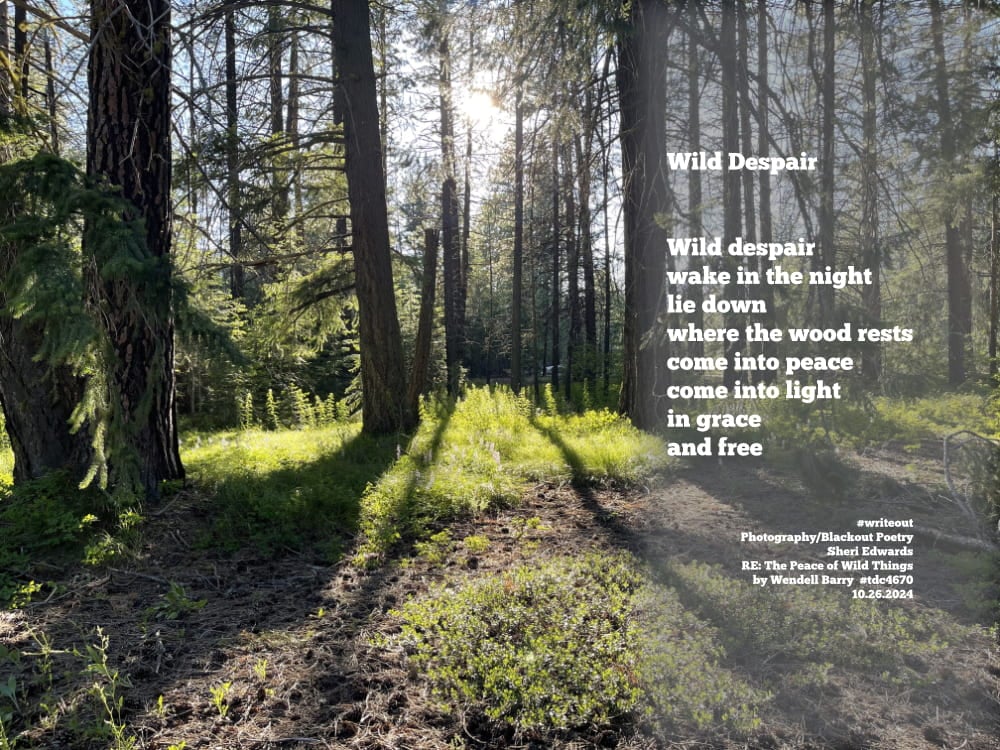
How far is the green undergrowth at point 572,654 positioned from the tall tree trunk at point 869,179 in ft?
8.05

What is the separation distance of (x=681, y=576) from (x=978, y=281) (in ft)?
79.2

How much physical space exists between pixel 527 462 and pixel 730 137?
3.77m

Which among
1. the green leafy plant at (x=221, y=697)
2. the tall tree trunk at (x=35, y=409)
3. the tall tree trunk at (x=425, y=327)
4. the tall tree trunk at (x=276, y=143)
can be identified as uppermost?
the tall tree trunk at (x=276, y=143)

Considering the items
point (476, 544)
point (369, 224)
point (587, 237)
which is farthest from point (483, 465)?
point (587, 237)

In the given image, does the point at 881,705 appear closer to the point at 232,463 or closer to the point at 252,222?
the point at 232,463

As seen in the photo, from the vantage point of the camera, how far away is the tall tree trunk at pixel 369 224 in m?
7.73

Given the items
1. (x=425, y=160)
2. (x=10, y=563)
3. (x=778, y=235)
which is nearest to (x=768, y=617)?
(x=778, y=235)

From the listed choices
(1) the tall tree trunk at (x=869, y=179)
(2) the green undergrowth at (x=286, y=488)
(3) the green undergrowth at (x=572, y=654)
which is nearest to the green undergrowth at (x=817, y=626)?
(3) the green undergrowth at (x=572, y=654)

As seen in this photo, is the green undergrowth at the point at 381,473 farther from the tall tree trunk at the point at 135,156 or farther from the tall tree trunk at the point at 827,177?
the tall tree trunk at the point at 827,177

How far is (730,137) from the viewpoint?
17.0ft

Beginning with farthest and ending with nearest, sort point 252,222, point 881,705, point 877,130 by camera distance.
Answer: point 252,222 < point 877,130 < point 881,705

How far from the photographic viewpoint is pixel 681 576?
13.3 ft

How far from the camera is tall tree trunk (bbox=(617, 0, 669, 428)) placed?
5.45 m

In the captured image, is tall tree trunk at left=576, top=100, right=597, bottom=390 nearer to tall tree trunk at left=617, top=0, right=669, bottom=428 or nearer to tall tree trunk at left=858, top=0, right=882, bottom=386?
tall tree trunk at left=617, top=0, right=669, bottom=428
